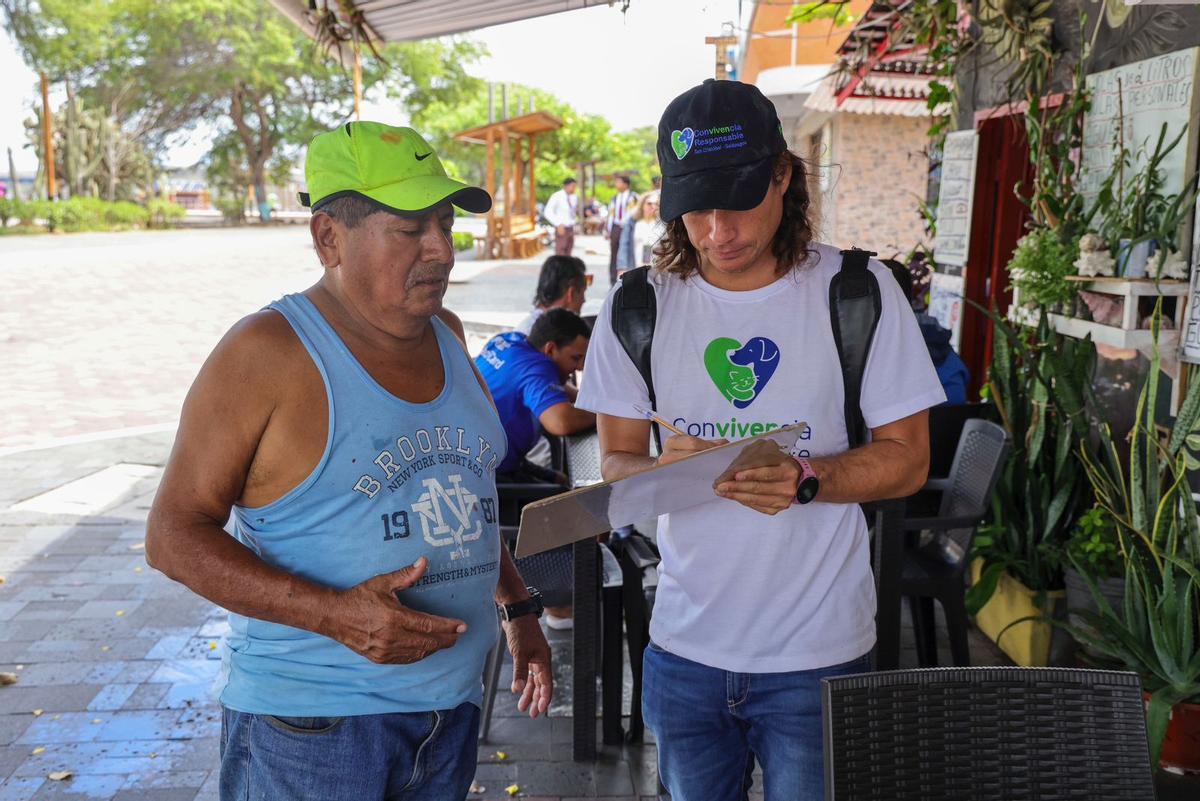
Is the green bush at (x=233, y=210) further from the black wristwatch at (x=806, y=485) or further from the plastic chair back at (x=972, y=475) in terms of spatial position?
the black wristwatch at (x=806, y=485)

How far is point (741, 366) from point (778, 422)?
120mm

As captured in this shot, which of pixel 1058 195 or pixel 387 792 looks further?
pixel 1058 195

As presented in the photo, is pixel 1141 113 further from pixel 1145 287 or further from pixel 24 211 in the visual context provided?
pixel 24 211

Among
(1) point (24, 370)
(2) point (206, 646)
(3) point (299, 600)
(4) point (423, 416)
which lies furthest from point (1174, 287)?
(1) point (24, 370)

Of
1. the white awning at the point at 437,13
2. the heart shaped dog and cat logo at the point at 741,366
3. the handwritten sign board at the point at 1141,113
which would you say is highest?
the white awning at the point at 437,13

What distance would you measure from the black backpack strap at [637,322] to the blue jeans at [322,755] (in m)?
0.73

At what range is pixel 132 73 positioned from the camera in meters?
42.7

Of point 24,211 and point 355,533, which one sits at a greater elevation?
point 24,211

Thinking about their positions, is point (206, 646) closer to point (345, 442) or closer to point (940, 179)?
point (345, 442)

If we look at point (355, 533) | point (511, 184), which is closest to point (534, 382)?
point (355, 533)

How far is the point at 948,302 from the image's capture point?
22.9ft

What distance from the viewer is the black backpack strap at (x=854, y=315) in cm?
183

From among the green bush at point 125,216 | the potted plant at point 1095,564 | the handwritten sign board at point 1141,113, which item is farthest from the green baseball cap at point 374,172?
the green bush at point 125,216

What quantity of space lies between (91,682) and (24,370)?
323 inches
